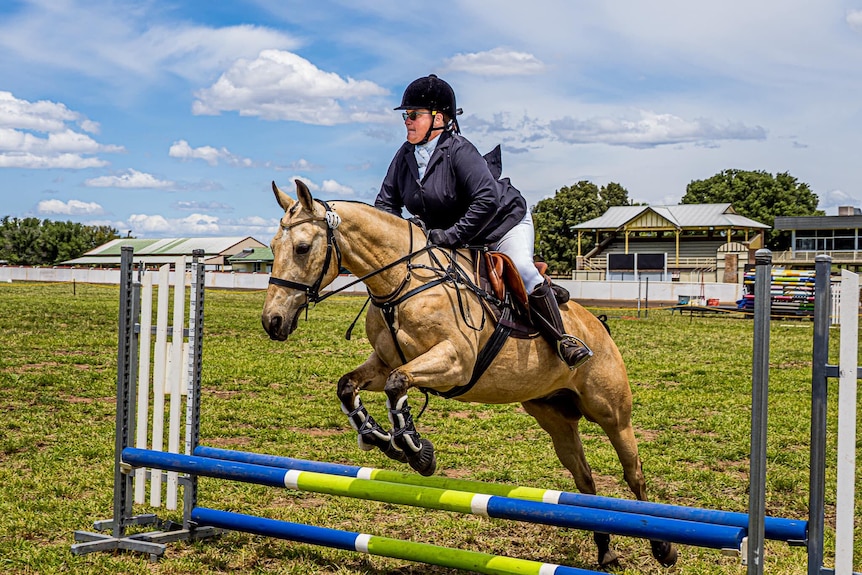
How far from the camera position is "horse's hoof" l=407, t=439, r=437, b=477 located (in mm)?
4457

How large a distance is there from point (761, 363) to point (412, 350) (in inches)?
73.8

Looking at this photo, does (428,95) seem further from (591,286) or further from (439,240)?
(591,286)

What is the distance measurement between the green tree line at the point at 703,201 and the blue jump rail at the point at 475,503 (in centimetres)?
7261

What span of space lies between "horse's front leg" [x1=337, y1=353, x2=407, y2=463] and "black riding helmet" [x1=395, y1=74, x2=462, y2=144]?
140 centimetres

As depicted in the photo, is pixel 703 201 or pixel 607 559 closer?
pixel 607 559

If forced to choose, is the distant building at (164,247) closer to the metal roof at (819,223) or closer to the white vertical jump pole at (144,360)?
the metal roof at (819,223)

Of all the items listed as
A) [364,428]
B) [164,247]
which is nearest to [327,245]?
[364,428]

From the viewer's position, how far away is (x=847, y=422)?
340cm

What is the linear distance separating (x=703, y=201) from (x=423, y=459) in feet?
290

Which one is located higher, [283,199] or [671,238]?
[671,238]

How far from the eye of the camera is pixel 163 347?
570 centimetres

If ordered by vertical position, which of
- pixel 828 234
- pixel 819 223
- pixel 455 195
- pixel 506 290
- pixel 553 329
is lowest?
pixel 553 329

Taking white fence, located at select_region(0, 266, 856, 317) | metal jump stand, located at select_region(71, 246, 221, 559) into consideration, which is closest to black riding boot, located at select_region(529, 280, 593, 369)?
metal jump stand, located at select_region(71, 246, 221, 559)

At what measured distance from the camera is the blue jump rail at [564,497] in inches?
154
